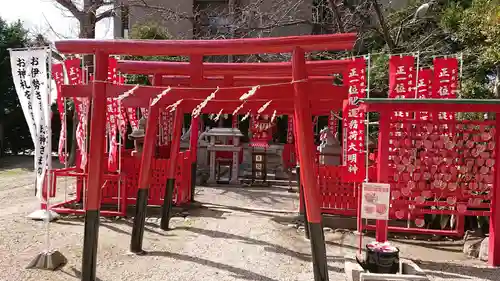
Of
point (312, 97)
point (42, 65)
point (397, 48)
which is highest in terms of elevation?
point (397, 48)

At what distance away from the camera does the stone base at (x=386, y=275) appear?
5.08m

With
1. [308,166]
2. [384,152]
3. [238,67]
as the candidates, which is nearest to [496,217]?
[384,152]

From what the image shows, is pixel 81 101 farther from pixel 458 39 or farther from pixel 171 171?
pixel 458 39

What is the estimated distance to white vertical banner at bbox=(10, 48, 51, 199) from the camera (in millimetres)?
6152

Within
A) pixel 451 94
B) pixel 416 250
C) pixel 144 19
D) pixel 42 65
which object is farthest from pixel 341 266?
pixel 144 19

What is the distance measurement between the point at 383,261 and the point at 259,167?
10478 millimetres

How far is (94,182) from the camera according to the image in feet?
18.2

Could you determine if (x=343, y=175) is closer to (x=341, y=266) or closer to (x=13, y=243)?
(x=341, y=266)

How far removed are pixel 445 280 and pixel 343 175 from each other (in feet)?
12.2

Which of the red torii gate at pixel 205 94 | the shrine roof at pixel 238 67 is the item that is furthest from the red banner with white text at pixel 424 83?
the red torii gate at pixel 205 94

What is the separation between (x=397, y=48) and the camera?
12594 mm

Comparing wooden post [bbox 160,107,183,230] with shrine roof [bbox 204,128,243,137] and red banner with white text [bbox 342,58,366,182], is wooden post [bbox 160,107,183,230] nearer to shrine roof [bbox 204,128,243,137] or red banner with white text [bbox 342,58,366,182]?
red banner with white text [bbox 342,58,366,182]

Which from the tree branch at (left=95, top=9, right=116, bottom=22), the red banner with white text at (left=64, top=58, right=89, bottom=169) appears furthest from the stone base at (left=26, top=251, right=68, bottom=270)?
the tree branch at (left=95, top=9, right=116, bottom=22)

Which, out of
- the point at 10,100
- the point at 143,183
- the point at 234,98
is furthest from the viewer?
the point at 10,100
